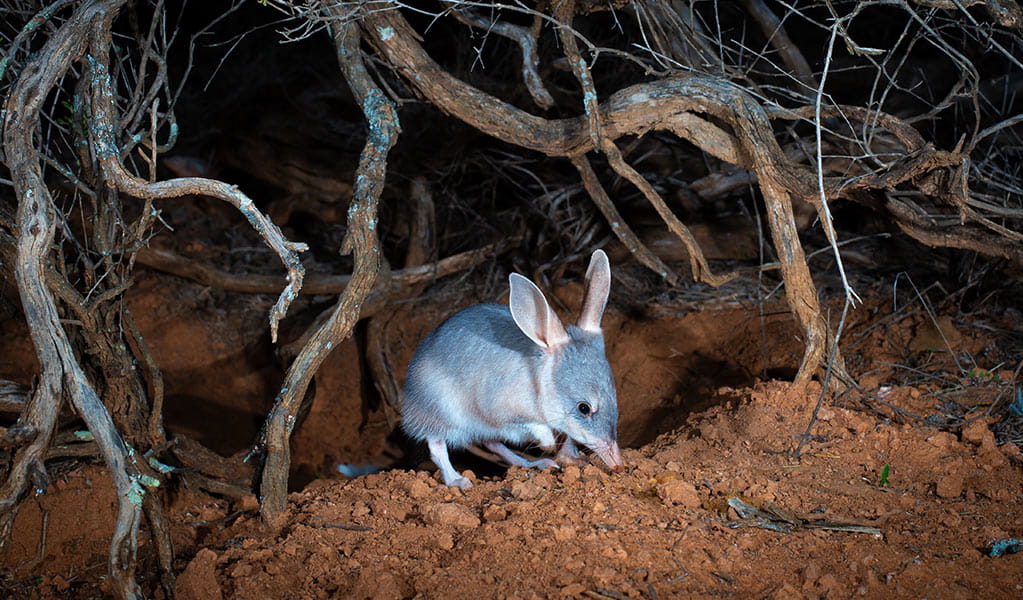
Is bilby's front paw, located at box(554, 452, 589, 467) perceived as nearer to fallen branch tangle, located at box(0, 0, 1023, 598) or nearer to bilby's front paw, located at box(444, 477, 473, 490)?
bilby's front paw, located at box(444, 477, 473, 490)

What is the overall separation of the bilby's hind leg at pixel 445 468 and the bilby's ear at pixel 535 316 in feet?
2.63

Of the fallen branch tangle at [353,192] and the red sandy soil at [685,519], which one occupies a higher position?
the fallen branch tangle at [353,192]

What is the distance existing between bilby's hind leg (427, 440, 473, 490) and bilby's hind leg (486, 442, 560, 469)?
1.41ft

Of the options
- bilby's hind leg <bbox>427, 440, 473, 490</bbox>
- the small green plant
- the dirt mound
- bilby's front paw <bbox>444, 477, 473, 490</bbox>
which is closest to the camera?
the dirt mound

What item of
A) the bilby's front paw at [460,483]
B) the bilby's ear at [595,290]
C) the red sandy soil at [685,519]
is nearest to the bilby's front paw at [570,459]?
the red sandy soil at [685,519]

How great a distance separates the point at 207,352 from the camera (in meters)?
6.20

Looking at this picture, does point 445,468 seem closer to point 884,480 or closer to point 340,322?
point 340,322

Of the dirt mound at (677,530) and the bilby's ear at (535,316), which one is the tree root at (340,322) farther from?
the bilby's ear at (535,316)

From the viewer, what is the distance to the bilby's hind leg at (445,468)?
3.89 metres

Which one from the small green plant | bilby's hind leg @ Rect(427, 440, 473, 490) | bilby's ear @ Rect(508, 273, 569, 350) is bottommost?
bilby's hind leg @ Rect(427, 440, 473, 490)

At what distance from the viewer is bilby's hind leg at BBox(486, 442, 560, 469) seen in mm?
4297

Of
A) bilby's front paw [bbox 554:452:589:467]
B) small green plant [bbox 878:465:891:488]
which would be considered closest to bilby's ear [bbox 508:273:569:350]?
bilby's front paw [bbox 554:452:589:467]

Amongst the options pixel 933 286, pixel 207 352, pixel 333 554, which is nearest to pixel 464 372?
pixel 333 554

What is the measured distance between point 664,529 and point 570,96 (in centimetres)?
366
